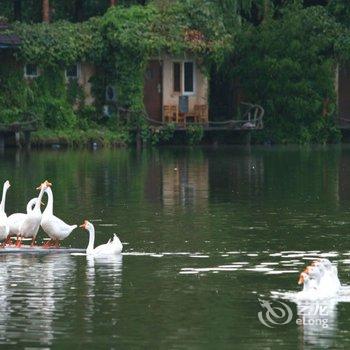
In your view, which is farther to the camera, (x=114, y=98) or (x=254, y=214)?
(x=114, y=98)

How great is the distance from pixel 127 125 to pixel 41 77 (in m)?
3.80

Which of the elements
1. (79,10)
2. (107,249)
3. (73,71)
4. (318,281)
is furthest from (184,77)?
(318,281)

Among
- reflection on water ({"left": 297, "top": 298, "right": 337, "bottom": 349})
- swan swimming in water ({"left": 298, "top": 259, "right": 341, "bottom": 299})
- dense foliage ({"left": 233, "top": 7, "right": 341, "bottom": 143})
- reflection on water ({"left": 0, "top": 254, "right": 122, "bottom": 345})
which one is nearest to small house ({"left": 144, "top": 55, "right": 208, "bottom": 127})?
dense foliage ({"left": 233, "top": 7, "right": 341, "bottom": 143})

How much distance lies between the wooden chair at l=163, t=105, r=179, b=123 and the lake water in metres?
16.3

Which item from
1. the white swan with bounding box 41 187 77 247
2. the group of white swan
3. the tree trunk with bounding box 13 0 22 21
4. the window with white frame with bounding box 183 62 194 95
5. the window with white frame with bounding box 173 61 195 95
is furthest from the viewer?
the tree trunk with bounding box 13 0 22 21

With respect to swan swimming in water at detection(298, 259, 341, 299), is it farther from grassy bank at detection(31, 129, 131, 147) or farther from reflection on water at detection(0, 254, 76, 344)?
grassy bank at detection(31, 129, 131, 147)

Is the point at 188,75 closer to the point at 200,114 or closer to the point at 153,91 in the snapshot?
the point at 153,91

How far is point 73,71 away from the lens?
6762cm

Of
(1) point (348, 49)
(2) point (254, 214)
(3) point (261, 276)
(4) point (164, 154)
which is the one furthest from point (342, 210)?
(1) point (348, 49)

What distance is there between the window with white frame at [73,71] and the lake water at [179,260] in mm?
16849

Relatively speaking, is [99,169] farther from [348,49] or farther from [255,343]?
[255,343]

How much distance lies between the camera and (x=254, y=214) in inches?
1401

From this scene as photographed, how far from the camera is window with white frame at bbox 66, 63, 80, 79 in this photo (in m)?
67.3

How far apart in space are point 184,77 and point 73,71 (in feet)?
15.2
